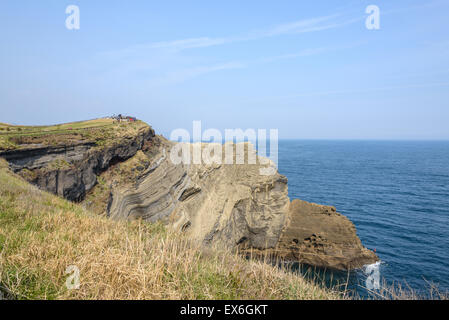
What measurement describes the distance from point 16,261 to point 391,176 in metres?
69.7

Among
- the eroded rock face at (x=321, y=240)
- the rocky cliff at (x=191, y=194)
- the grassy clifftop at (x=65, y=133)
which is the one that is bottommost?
the eroded rock face at (x=321, y=240)

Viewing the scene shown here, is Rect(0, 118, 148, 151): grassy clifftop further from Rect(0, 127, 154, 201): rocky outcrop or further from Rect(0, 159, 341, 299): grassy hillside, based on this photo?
Rect(0, 159, 341, 299): grassy hillside

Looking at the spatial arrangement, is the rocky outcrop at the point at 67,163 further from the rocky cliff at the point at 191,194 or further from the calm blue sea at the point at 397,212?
the calm blue sea at the point at 397,212

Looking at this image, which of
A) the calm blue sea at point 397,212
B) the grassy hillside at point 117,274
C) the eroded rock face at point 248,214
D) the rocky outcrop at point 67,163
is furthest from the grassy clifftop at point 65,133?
the calm blue sea at point 397,212

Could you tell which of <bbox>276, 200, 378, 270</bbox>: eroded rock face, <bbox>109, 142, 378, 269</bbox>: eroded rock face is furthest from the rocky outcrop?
<bbox>276, 200, 378, 270</bbox>: eroded rock face

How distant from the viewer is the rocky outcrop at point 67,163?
51.0 ft

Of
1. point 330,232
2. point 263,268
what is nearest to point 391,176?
point 330,232

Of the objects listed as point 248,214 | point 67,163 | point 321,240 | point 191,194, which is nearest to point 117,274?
point 67,163

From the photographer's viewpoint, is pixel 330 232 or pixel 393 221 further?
pixel 393 221

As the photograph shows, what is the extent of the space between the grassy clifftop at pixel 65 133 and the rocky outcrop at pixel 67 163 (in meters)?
0.40

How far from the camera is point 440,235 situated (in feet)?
95.8

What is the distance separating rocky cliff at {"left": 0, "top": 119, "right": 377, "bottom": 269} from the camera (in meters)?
17.2
